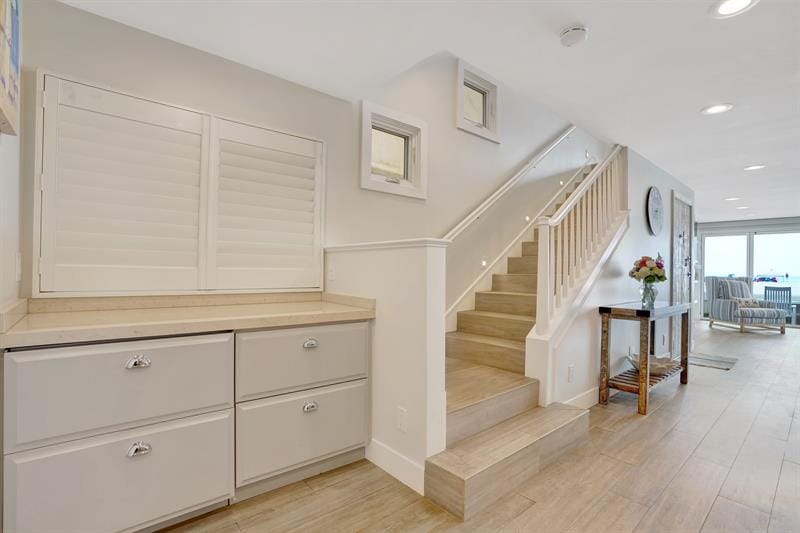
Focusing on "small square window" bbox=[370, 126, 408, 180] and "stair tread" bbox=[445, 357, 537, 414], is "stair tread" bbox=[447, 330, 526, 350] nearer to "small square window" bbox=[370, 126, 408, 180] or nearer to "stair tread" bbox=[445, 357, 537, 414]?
"stair tread" bbox=[445, 357, 537, 414]

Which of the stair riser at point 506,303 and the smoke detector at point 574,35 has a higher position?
the smoke detector at point 574,35

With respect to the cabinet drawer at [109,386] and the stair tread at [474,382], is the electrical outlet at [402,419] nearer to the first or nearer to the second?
the stair tread at [474,382]

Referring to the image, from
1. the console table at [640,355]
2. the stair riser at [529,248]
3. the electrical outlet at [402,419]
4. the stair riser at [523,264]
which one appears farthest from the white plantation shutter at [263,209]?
the console table at [640,355]

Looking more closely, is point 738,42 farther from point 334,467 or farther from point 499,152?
point 334,467

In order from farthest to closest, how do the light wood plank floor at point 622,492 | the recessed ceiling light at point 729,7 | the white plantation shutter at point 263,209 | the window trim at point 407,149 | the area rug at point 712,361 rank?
the area rug at point 712,361
the window trim at point 407,149
the white plantation shutter at point 263,209
the recessed ceiling light at point 729,7
the light wood plank floor at point 622,492

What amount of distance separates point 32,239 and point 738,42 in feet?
12.2

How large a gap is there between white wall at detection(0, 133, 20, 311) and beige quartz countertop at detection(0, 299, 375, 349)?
143 mm

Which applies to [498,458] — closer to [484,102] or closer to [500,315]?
[500,315]

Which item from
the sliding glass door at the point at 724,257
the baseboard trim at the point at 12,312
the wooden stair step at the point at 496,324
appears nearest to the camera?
the baseboard trim at the point at 12,312

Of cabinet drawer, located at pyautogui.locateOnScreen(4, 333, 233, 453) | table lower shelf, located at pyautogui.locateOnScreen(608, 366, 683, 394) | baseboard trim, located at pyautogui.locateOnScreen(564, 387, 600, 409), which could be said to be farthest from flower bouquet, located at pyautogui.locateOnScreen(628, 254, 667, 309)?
cabinet drawer, located at pyautogui.locateOnScreen(4, 333, 233, 453)

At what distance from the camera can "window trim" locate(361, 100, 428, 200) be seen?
2756 millimetres

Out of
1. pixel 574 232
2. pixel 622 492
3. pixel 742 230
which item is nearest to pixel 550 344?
pixel 622 492

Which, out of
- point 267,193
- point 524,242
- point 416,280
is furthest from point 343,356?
point 524,242

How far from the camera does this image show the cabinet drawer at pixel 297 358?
1761 millimetres
